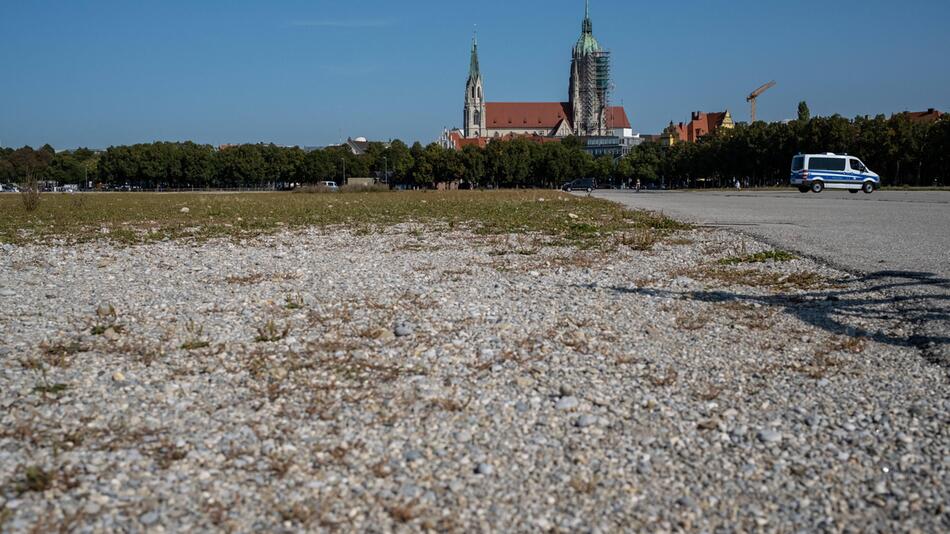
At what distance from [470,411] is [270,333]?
2.90 metres

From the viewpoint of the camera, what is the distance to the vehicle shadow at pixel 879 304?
7.29 meters

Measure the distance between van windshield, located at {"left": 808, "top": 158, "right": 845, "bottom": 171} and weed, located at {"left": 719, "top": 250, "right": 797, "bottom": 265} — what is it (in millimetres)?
44331

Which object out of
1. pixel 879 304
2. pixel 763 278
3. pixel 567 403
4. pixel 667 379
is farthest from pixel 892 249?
pixel 567 403

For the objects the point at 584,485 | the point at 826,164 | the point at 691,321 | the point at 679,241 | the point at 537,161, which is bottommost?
the point at 584,485

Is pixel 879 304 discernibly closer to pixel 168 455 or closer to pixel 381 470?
pixel 381 470

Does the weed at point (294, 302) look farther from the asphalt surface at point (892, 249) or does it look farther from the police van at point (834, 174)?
the police van at point (834, 174)

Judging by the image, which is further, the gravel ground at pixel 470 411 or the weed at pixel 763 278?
the weed at pixel 763 278

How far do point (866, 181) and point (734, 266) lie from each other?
A: 46211 mm

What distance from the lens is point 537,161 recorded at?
144500mm

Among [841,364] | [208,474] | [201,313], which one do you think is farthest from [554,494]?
[201,313]

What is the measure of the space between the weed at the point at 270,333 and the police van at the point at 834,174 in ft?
172

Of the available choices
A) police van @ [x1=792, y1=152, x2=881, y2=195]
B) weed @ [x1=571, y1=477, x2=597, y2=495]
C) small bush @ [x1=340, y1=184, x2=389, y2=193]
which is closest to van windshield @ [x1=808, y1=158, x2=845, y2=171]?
police van @ [x1=792, y1=152, x2=881, y2=195]

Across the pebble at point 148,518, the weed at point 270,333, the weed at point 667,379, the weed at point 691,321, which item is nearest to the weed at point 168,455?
the pebble at point 148,518

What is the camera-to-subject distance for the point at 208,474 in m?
4.25
